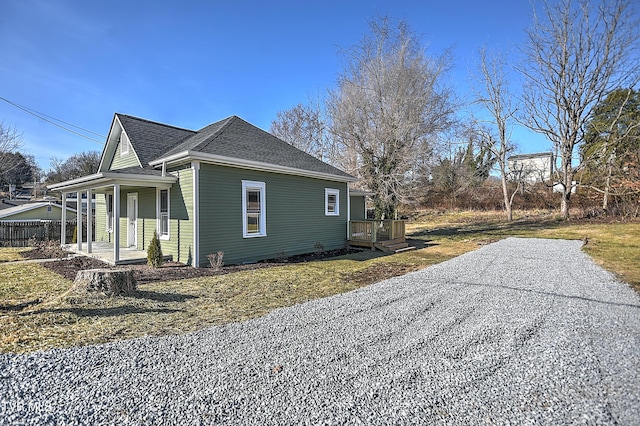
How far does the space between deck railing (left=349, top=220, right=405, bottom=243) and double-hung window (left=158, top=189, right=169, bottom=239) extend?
7456mm

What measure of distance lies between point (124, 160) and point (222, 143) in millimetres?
4817

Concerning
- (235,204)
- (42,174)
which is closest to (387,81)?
(235,204)

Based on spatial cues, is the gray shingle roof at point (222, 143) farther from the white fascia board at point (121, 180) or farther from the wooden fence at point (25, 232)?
the wooden fence at point (25, 232)

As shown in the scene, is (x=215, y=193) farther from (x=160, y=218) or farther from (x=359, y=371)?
(x=359, y=371)

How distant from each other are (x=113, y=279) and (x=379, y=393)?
4997 millimetres

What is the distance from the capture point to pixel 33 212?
20.5 m

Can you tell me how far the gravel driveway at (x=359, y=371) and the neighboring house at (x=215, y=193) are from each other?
5.27 meters

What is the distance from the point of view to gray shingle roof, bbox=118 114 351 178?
1015 centimetres

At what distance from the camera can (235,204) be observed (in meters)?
9.73

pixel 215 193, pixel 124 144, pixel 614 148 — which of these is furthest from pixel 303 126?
pixel 614 148

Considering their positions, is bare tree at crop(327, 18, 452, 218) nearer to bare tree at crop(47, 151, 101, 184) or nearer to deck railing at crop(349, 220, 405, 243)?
deck railing at crop(349, 220, 405, 243)

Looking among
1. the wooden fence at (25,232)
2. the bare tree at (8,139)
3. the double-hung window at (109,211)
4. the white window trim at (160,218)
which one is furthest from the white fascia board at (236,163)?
the bare tree at (8,139)

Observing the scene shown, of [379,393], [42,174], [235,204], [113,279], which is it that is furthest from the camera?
[42,174]

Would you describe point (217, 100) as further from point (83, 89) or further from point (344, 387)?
point (344, 387)
